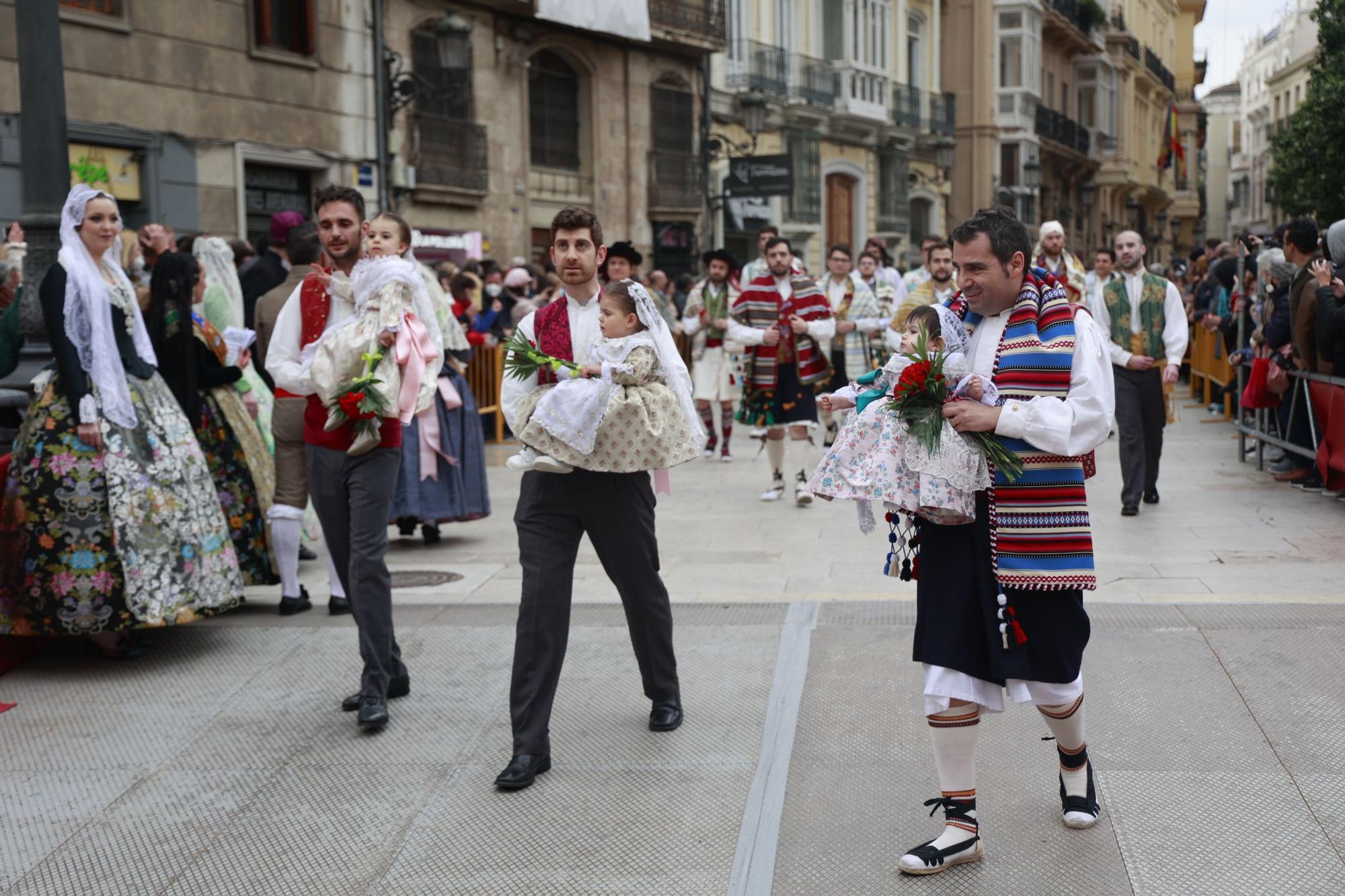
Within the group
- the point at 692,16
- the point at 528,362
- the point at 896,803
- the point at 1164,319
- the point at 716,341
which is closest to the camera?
the point at 896,803

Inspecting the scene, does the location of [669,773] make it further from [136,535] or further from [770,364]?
[770,364]

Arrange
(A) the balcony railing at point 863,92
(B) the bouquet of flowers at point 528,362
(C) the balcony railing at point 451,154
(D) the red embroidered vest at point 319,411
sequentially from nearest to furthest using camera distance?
1. (B) the bouquet of flowers at point 528,362
2. (D) the red embroidered vest at point 319,411
3. (C) the balcony railing at point 451,154
4. (A) the balcony railing at point 863,92

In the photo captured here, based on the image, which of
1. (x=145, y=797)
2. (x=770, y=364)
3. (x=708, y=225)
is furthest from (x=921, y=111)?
(x=145, y=797)

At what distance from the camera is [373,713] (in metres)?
5.26

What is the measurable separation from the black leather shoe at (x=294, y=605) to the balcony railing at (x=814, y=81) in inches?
976

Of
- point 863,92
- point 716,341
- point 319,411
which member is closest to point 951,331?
point 319,411

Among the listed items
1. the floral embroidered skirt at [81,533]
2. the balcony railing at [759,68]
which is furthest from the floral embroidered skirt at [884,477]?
the balcony railing at [759,68]

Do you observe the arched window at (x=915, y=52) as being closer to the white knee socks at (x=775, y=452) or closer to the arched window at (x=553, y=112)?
the arched window at (x=553, y=112)

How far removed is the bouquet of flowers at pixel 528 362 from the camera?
187 inches

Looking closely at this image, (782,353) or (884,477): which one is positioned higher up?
(782,353)

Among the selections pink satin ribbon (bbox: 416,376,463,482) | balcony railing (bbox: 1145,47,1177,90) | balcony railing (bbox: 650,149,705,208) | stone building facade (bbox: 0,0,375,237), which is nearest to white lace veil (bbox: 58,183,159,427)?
pink satin ribbon (bbox: 416,376,463,482)

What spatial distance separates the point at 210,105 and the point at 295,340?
1184 cm

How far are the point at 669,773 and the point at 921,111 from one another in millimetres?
33674

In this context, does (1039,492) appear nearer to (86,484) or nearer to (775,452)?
A: (86,484)
